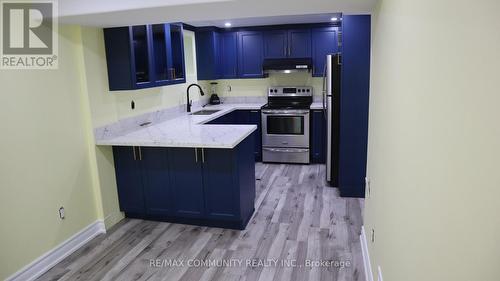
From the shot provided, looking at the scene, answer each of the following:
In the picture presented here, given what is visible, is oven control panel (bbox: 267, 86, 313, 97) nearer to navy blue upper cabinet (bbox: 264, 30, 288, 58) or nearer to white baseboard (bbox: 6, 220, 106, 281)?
navy blue upper cabinet (bbox: 264, 30, 288, 58)

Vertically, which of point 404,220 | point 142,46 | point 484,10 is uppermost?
point 142,46

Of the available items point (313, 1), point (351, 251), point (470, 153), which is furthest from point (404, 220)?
point (351, 251)

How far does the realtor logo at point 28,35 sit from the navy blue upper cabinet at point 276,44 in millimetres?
3551

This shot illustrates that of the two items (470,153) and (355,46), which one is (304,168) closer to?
(355,46)

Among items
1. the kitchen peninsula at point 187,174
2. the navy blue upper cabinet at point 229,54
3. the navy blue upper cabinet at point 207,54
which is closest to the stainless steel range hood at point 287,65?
the navy blue upper cabinet at point 229,54

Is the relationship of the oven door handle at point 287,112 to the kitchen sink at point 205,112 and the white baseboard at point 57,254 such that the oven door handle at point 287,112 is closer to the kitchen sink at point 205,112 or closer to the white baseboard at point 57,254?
the kitchen sink at point 205,112

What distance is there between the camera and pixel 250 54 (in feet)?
19.6

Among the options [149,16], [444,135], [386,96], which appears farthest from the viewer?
[149,16]

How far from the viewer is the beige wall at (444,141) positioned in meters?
0.66

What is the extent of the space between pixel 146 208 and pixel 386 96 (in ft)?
8.84

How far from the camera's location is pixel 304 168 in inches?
218

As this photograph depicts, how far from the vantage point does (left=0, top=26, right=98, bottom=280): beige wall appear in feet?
8.45

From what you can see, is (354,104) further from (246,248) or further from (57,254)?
(57,254)

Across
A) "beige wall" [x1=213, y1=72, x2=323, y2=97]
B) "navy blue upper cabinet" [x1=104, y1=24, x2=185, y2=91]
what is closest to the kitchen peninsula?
"navy blue upper cabinet" [x1=104, y1=24, x2=185, y2=91]
